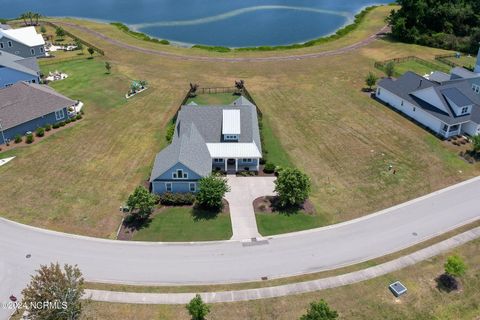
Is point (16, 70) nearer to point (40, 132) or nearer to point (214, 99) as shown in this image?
point (40, 132)

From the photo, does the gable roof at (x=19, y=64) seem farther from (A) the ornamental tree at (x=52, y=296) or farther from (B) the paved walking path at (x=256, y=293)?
(A) the ornamental tree at (x=52, y=296)

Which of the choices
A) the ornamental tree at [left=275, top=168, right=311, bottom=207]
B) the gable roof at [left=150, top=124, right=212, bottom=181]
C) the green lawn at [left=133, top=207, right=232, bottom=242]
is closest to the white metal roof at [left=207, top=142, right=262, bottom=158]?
the gable roof at [left=150, top=124, right=212, bottom=181]

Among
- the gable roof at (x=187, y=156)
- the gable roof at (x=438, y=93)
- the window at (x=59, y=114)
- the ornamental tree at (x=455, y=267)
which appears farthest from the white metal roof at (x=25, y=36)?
the ornamental tree at (x=455, y=267)

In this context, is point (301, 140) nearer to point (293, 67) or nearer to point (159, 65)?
point (293, 67)

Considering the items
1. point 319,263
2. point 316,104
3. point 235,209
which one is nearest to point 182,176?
point 235,209

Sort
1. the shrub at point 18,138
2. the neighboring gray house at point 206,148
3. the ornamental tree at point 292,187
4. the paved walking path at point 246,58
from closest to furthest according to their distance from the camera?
the ornamental tree at point 292,187 → the neighboring gray house at point 206,148 → the shrub at point 18,138 → the paved walking path at point 246,58

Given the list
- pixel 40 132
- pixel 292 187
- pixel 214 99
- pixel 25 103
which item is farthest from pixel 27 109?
pixel 292 187
